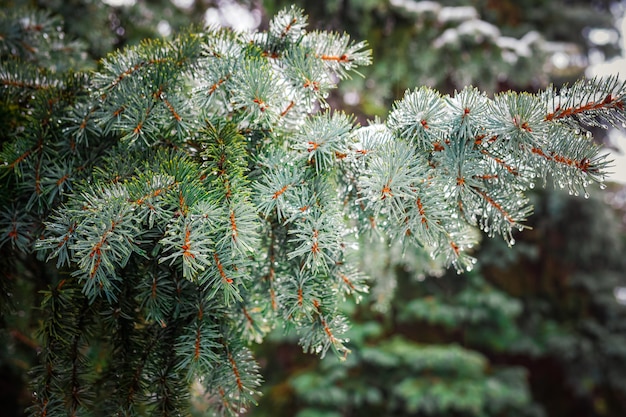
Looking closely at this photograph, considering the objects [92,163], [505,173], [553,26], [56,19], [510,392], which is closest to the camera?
[505,173]

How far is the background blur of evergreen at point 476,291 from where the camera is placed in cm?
274

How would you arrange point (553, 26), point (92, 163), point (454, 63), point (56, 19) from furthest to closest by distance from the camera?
1. point (553, 26)
2. point (454, 63)
3. point (56, 19)
4. point (92, 163)

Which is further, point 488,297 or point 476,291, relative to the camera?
point 476,291

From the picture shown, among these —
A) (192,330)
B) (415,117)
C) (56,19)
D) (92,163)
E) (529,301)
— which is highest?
(529,301)

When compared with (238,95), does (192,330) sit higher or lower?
lower

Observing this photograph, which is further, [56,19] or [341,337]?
[56,19]

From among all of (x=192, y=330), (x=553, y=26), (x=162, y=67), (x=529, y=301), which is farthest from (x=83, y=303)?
(x=553, y=26)

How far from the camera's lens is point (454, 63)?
278 cm

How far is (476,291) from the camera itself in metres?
3.81

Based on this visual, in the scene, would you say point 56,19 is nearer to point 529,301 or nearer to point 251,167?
point 251,167

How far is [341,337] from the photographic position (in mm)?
767

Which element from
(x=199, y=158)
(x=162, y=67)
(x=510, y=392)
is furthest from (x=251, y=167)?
(x=510, y=392)

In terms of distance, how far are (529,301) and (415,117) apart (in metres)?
4.26

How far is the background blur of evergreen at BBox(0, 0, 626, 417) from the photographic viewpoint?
108 inches
